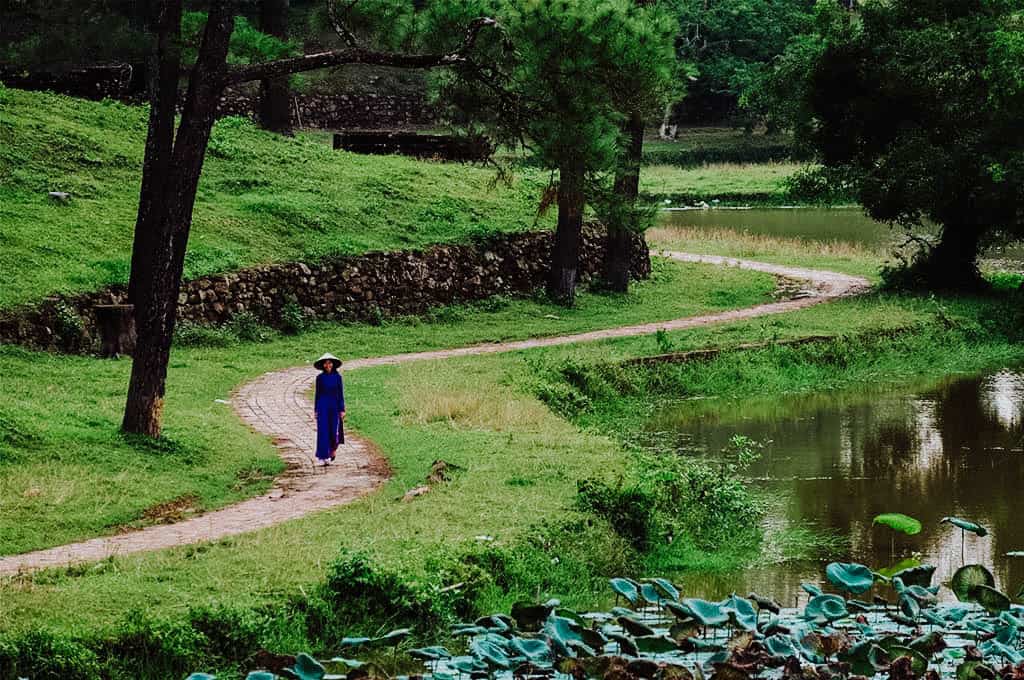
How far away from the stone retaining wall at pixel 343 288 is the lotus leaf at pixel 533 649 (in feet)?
36.2

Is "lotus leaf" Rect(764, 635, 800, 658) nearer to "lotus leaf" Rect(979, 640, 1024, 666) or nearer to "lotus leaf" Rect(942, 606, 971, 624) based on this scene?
"lotus leaf" Rect(979, 640, 1024, 666)

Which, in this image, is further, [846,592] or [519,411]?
[519,411]

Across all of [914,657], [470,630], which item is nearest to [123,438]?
[470,630]

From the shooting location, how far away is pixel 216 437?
15562 millimetres

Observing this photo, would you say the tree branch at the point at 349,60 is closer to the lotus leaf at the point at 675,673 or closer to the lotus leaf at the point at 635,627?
the lotus leaf at the point at 635,627

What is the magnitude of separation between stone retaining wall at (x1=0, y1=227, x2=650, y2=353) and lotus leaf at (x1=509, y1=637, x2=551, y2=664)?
11.0 m

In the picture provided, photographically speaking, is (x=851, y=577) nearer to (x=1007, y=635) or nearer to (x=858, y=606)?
(x=858, y=606)

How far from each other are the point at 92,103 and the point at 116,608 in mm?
20489

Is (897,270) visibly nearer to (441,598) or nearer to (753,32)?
(441,598)

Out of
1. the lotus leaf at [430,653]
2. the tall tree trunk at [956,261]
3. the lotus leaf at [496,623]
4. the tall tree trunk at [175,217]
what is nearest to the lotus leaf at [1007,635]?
the lotus leaf at [496,623]

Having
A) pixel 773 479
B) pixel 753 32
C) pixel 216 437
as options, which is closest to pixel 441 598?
pixel 216 437

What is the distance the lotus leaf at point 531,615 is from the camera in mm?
10195

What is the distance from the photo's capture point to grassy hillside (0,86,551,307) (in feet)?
70.3

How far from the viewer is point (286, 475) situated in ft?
48.1
